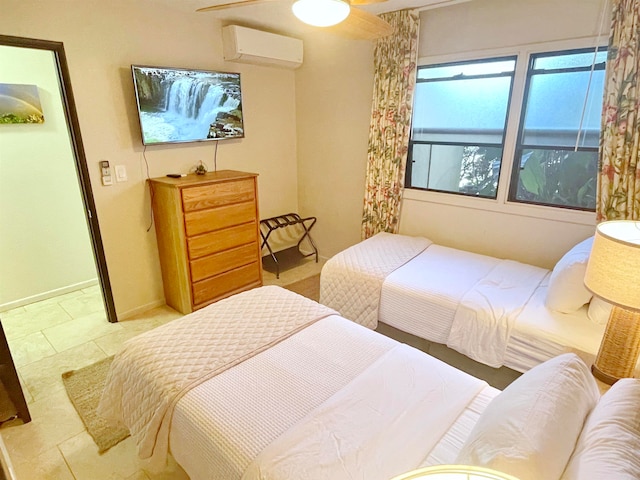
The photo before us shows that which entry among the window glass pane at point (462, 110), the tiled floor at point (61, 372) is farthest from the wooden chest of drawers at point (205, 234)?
the window glass pane at point (462, 110)

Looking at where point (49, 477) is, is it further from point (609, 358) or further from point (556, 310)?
point (556, 310)

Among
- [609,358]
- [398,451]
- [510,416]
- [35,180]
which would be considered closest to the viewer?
[510,416]

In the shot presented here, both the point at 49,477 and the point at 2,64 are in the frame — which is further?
the point at 2,64

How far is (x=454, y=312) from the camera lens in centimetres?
219

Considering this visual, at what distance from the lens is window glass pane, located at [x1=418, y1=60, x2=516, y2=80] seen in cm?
277

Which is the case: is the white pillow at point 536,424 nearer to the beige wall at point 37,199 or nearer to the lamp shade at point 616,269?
the lamp shade at point 616,269

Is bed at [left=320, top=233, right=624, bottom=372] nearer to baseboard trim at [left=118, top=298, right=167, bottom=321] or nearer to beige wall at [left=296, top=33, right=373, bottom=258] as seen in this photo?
beige wall at [left=296, top=33, right=373, bottom=258]

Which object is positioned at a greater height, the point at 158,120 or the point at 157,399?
the point at 158,120

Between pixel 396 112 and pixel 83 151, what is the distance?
252 centimetres

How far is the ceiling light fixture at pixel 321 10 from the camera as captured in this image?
1.48 m

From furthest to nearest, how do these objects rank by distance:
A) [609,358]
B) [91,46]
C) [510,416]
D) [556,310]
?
[91,46], [556,310], [609,358], [510,416]

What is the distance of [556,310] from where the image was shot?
80.7 inches

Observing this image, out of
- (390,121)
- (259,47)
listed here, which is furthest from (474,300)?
(259,47)

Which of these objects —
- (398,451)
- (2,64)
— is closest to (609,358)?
(398,451)
